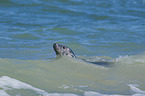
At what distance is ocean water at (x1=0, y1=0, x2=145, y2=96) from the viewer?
4789 mm

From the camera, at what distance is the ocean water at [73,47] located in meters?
4.79

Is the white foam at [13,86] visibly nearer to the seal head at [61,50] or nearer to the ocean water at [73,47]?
the ocean water at [73,47]

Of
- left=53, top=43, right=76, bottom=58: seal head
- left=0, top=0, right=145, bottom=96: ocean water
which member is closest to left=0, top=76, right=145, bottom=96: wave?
left=0, top=0, right=145, bottom=96: ocean water

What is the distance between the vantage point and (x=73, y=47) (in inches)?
340

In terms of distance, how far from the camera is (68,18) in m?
12.4

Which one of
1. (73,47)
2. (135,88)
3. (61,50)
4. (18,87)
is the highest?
(73,47)

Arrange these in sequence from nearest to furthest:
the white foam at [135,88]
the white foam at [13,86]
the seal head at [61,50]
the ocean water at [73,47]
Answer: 1. the white foam at [13,86]
2. the white foam at [135,88]
3. the ocean water at [73,47]
4. the seal head at [61,50]

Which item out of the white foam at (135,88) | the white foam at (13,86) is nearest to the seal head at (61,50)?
the white foam at (13,86)

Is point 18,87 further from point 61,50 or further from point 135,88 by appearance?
point 61,50

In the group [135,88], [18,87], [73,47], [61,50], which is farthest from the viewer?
[73,47]

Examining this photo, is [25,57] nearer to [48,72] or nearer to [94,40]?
[48,72]

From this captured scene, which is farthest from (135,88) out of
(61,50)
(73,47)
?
(73,47)

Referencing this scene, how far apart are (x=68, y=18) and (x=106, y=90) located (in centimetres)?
806

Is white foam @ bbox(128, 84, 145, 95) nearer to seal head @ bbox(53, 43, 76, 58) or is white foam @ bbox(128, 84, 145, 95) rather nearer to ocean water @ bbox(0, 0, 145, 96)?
ocean water @ bbox(0, 0, 145, 96)
